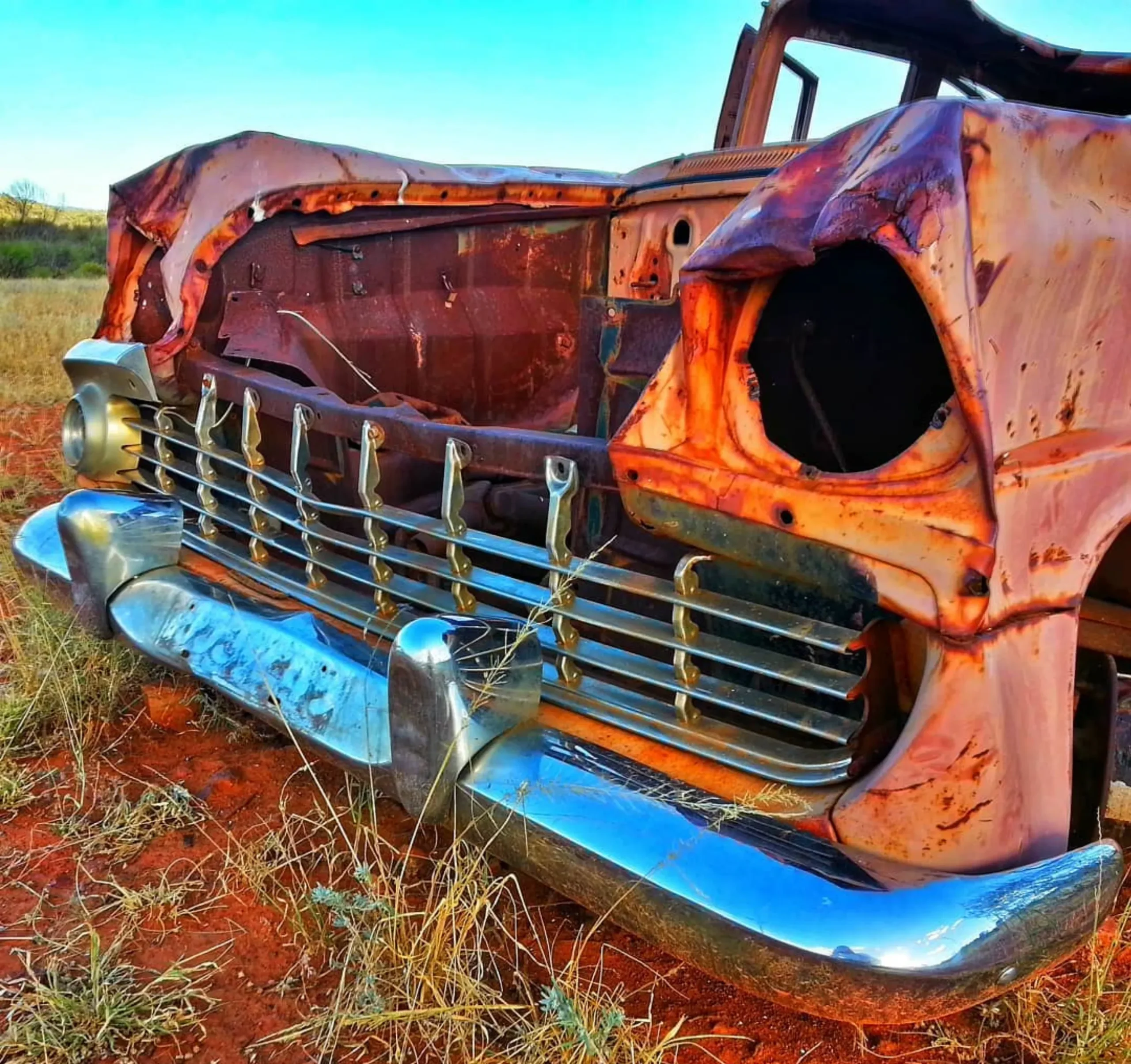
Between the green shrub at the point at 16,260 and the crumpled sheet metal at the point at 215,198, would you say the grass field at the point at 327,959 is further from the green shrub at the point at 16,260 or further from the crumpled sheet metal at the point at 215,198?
the green shrub at the point at 16,260

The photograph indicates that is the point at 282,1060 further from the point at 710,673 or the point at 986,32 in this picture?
the point at 986,32

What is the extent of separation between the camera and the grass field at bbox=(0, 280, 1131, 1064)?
1.36 metres

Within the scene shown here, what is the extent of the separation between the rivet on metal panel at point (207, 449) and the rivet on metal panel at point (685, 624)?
1222 mm

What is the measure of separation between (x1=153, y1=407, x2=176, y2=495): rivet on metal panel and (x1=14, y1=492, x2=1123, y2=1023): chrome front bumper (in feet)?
2.09

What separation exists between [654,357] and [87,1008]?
160 centimetres

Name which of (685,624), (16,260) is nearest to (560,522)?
(685,624)

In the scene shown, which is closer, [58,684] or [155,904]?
[155,904]

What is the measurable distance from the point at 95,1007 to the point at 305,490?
97 centimetres

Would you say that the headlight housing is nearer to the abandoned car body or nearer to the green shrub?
the abandoned car body

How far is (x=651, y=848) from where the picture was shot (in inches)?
50.5

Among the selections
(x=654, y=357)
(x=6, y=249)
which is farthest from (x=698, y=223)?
(x=6, y=249)

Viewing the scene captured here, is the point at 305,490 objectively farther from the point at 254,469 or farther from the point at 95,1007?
the point at 95,1007

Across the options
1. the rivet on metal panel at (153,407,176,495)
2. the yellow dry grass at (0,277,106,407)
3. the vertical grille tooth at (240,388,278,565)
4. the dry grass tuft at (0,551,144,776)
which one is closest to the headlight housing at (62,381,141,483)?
the rivet on metal panel at (153,407,176,495)

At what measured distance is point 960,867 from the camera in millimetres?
1210
